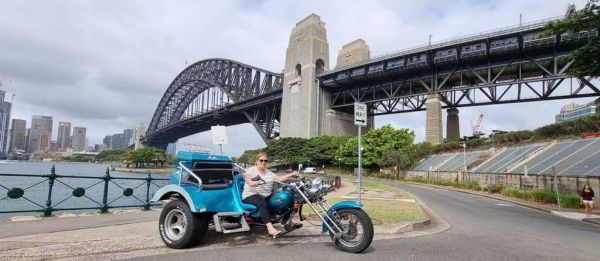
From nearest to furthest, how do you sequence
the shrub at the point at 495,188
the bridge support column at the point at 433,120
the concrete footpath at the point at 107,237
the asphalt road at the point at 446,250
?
the concrete footpath at the point at 107,237 < the asphalt road at the point at 446,250 < the shrub at the point at 495,188 < the bridge support column at the point at 433,120

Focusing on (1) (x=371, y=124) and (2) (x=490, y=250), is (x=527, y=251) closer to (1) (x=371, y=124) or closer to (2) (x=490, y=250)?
(2) (x=490, y=250)

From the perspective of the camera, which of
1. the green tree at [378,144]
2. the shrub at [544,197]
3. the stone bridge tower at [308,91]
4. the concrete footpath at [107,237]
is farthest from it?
the stone bridge tower at [308,91]

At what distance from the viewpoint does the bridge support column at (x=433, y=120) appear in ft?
192

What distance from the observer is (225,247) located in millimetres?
6383

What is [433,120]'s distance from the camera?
195ft

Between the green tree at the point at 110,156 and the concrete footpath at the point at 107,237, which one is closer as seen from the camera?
the concrete footpath at the point at 107,237

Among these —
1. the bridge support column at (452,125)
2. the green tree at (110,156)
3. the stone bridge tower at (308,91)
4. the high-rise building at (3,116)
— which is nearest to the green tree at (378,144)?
the bridge support column at (452,125)

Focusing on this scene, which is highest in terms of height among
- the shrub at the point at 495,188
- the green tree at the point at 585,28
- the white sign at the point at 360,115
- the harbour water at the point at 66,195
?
the green tree at the point at 585,28

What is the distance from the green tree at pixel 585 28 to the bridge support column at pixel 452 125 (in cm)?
5137

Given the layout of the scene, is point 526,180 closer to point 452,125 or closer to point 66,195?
point 66,195

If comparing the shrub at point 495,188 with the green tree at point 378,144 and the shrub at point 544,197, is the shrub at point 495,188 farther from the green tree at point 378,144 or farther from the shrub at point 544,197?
the green tree at point 378,144

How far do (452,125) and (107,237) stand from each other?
65604 mm

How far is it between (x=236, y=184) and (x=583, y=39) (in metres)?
53.6

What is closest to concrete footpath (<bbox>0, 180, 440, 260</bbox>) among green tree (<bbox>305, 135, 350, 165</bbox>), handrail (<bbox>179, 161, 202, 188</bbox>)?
handrail (<bbox>179, 161, 202, 188</bbox>)
